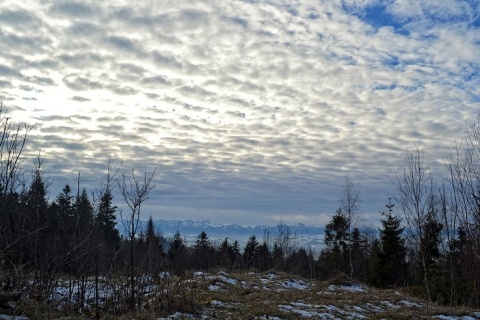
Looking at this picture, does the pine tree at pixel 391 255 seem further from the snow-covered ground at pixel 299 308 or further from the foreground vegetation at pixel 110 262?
the snow-covered ground at pixel 299 308

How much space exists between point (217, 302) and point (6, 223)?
22.3 feet

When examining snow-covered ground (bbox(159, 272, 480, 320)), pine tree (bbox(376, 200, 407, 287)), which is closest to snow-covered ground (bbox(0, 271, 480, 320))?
snow-covered ground (bbox(159, 272, 480, 320))

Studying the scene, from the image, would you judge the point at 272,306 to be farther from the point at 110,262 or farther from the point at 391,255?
the point at 391,255

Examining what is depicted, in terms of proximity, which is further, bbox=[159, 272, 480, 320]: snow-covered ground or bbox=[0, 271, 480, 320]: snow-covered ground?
bbox=[159, 272, 480, 320]: snow-covered ground

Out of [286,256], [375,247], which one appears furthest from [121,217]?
[286,256]

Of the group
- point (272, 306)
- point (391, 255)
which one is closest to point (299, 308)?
point (272, 306)

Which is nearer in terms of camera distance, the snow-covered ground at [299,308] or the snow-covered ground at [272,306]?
the snow-covered ground at [272,306]

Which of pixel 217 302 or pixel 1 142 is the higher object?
pixel 1 142

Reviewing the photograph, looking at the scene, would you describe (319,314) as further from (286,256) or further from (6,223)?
(286,256)

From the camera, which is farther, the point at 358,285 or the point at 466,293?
the point at 358,285

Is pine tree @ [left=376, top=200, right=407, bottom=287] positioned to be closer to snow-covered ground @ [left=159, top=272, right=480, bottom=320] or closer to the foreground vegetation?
the foreground vegetation

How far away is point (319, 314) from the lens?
1214 centimetres

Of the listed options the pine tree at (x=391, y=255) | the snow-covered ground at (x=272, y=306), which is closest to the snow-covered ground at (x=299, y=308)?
the snow-covered ground at (x=272, y=306)

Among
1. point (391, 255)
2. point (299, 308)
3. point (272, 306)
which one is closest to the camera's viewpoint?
point (272, 306)
